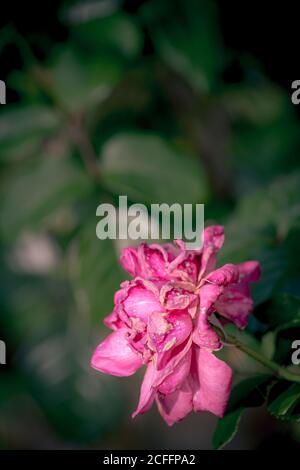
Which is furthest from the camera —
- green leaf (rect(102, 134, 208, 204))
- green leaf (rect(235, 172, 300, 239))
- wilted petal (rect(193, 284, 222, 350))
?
green leaf (rect(102, 134, 208, 204))

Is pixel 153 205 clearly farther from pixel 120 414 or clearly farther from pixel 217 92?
pixel 120 414

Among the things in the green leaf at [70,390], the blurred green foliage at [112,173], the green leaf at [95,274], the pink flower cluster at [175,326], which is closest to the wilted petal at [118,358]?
the pink flower cluster at [175,326]

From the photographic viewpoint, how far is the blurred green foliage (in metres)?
0.81

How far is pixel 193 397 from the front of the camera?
0.52 meters

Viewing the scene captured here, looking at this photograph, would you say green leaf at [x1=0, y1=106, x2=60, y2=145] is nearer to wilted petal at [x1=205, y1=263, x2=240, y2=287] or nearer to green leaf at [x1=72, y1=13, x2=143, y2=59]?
green leaf at [x1=72, y1=13, x2=143, y2=59]

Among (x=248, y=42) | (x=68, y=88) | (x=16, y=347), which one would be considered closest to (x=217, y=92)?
(x=248, y=42)

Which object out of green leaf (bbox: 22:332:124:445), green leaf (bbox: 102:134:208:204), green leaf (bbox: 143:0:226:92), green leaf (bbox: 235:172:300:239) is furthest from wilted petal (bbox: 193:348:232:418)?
green leaf (bbox: 22:332:124:445)

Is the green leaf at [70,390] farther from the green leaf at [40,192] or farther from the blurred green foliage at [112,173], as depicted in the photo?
the green leaf at [40,192]

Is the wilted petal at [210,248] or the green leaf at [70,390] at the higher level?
the wilted petal at [210,248]

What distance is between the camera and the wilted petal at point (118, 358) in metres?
0.52

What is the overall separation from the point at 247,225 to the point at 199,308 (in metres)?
0.32

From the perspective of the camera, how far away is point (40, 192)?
3.12 ft

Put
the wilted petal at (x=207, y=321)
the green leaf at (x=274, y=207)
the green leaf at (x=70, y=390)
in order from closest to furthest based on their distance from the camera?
the wilted petal at (x=207, y=321)
the green leaf at (x=274, y=207)
the green leaf at (x=70, y=390)

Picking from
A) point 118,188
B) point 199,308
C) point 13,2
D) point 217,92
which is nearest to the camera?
point 199,308
